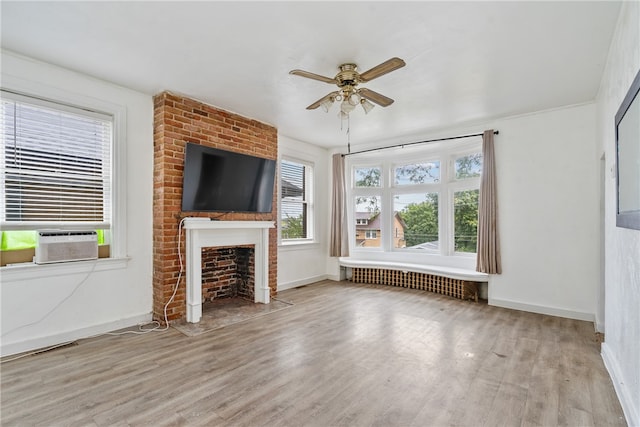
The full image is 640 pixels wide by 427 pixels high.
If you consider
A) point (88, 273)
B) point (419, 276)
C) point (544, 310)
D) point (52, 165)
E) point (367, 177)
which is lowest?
point (544, 310)

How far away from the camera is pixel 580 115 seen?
3.92 m

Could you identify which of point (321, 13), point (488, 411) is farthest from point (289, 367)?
point (321, 13)

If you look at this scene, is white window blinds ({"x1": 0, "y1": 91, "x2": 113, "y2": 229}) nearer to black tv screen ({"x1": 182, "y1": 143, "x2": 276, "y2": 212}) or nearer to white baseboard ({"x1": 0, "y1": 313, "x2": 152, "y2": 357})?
black tv screen ({"x1": 182, "y1": 143, "x2": 276, "y2": 212})

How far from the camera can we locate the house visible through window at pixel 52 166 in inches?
112

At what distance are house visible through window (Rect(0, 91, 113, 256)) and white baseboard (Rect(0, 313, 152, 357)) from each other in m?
0.89

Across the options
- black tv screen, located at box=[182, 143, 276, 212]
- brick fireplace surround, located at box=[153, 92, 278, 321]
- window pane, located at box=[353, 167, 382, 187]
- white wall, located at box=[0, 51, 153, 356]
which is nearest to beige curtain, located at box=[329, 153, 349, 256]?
window pane, located at box=[353, 167, 382, 187]

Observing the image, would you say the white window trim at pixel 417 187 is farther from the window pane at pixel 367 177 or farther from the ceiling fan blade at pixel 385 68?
the ceiling fan blade at pixel 385 68

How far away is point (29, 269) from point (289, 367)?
8.40 feet

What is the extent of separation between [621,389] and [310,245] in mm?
4480

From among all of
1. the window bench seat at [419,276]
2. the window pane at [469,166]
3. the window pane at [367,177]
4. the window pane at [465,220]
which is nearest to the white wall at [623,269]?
the window bench seat at [419,276]

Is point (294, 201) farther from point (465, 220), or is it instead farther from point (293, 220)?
point (465, 220)

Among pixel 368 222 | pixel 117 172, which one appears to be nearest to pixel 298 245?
pixel 368 222

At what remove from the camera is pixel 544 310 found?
4.15 m

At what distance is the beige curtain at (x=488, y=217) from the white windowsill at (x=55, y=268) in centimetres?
469
